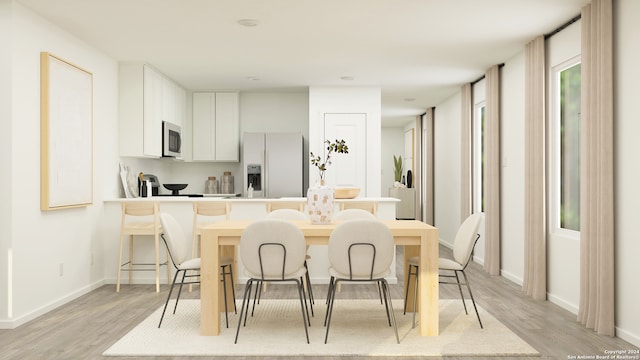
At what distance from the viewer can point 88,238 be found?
5.60 meters

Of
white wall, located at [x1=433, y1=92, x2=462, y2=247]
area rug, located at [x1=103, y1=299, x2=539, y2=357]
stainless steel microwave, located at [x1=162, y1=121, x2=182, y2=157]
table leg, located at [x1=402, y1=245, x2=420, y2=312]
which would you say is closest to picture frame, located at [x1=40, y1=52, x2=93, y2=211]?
area rug, located at [x1=103, y1=299, x2=539, y2=357]

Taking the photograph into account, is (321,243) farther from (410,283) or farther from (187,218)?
(187,218)

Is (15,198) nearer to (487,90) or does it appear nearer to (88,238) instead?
(88,238)

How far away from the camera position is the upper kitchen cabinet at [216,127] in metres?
8.42

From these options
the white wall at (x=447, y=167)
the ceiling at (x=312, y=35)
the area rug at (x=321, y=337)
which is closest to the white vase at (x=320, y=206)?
the area rug at (x=321, y=337)

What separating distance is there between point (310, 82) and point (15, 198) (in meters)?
4.43

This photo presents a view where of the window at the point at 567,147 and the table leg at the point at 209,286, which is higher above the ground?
the window at the point at 567,147

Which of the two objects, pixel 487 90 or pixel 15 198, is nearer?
pixel 15 198

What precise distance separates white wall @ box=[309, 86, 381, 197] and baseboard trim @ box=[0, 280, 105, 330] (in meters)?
3.66

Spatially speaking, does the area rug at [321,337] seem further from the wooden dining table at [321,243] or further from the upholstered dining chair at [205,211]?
the upholstered dining chair at [205,211]

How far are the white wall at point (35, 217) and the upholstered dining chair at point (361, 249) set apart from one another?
2.58m

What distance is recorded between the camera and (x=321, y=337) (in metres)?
3.86

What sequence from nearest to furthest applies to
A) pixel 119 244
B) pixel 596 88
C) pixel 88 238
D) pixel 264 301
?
1. pixel 596 88
2. pixel 264 301
3. pixel 88 238
4. pixel 119 244

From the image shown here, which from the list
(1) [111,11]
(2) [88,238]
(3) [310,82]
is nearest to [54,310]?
(2) [88,238]
